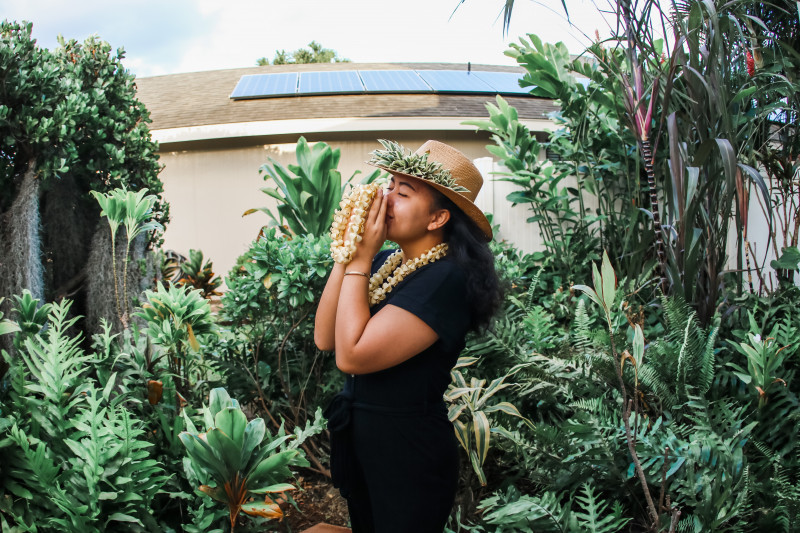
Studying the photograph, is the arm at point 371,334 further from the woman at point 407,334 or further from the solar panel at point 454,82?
the solar panel at point 454,82

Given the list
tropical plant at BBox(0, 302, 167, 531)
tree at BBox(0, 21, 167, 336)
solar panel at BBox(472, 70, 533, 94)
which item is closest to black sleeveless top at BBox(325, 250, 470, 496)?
tropical plant at BBox(0, 302, 167, 531)

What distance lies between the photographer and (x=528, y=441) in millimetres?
2863

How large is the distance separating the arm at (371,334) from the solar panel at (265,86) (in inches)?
330

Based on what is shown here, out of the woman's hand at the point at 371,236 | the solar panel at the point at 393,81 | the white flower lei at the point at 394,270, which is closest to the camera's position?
the woman's hand at the point at 371,236

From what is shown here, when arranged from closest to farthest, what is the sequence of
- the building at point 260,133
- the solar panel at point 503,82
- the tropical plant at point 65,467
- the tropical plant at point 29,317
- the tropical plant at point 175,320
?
the tropical plant at point 65,467 < the tropical plant at point 29,317 < the tropical plant at point 175,320 < the building at point 260,133 < the solar panel at point 503,82

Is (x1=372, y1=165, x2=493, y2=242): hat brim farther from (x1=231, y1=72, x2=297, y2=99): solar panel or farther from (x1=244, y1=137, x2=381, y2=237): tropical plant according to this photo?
(x1=231, y1=72, x2=297, y2=99): solar panel

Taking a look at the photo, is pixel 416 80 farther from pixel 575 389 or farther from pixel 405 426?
pixel 405 426

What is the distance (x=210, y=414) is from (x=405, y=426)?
0.75m

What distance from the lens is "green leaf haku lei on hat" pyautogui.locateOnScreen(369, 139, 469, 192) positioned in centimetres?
172

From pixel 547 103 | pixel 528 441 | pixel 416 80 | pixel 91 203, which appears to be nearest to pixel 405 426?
pixel 528 441

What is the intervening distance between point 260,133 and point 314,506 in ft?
19.0

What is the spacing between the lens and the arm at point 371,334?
153 cm

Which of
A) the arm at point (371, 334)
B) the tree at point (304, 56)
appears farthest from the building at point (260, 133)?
the tree at point (304, 56)

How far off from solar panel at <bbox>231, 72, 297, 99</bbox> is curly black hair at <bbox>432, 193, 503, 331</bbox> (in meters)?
8.15
